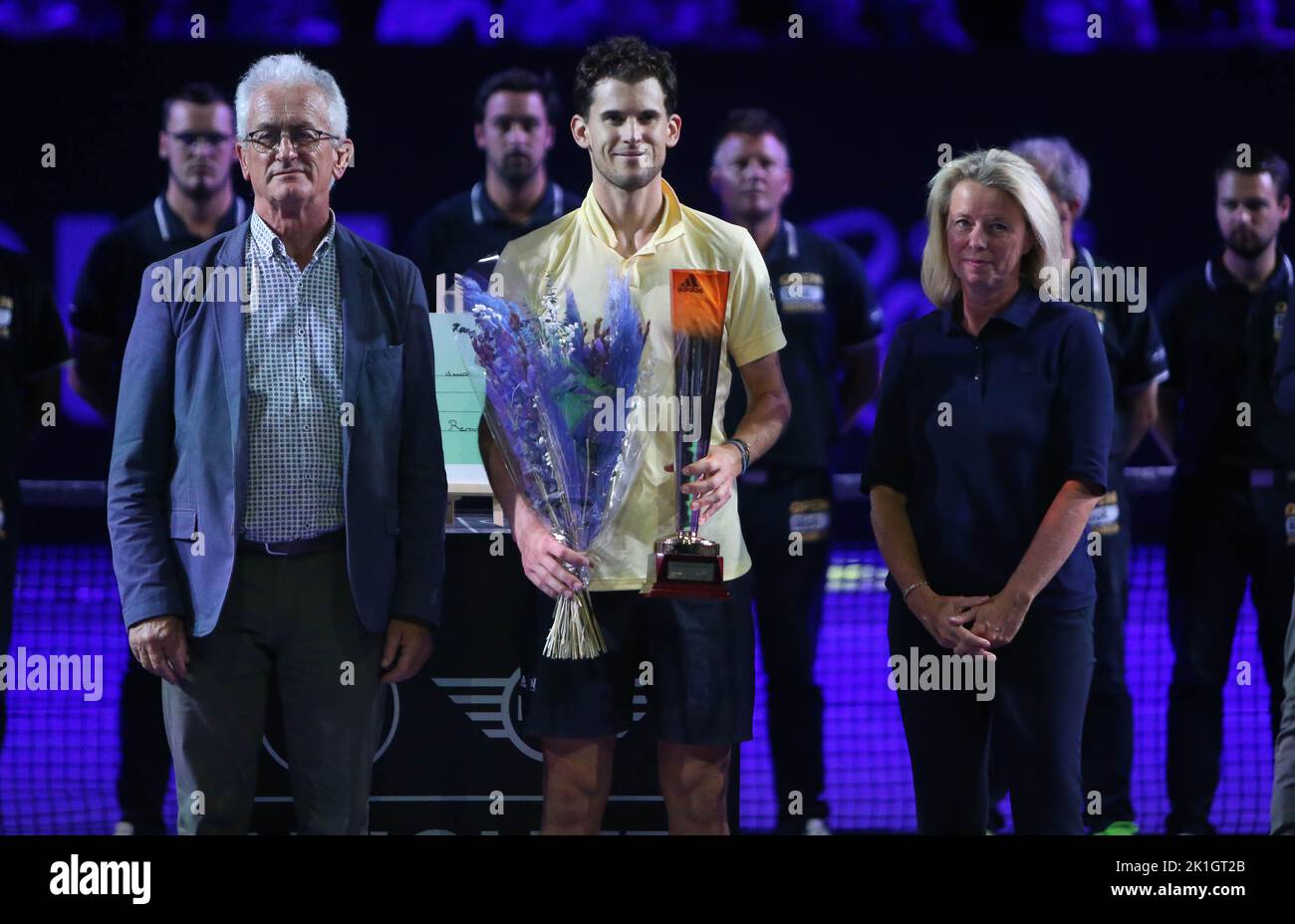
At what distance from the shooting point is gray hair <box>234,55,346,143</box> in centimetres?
398

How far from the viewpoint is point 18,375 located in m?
4.46

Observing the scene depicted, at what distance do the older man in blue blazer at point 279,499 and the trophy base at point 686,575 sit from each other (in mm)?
585

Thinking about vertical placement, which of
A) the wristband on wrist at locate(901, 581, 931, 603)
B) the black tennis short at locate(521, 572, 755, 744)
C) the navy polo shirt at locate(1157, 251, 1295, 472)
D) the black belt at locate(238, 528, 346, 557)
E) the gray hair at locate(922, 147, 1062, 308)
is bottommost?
the black tennis short at locate(521, 572, 755, 744)

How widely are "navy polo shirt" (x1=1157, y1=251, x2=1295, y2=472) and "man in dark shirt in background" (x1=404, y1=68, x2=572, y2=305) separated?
1888 mm

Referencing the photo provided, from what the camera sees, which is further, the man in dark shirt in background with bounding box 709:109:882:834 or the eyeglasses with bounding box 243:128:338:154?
the man in dark shirt in background with bounding box 709:109:882:834

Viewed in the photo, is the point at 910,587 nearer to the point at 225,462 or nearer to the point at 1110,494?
the point at 1110,494

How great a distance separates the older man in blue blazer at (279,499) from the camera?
3.86 metres

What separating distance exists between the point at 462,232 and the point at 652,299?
2.33 ft

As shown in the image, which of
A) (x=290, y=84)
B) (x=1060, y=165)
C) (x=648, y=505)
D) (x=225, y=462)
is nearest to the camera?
(x=225, y=462)

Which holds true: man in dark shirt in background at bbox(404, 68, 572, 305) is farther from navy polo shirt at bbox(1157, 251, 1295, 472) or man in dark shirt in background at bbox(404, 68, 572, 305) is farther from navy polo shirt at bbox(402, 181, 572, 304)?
navy polo shirt at bbox(1157, 251, 1295, 472)

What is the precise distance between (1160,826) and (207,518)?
9.55ft

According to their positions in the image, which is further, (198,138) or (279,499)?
(198,138)

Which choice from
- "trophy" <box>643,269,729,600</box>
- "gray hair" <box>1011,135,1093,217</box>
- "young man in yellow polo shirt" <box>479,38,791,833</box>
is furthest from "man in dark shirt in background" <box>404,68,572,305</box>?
"gray hair" <box>1011,135,1093,217</box>

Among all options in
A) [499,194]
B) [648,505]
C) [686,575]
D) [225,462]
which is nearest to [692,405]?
[648,505]
